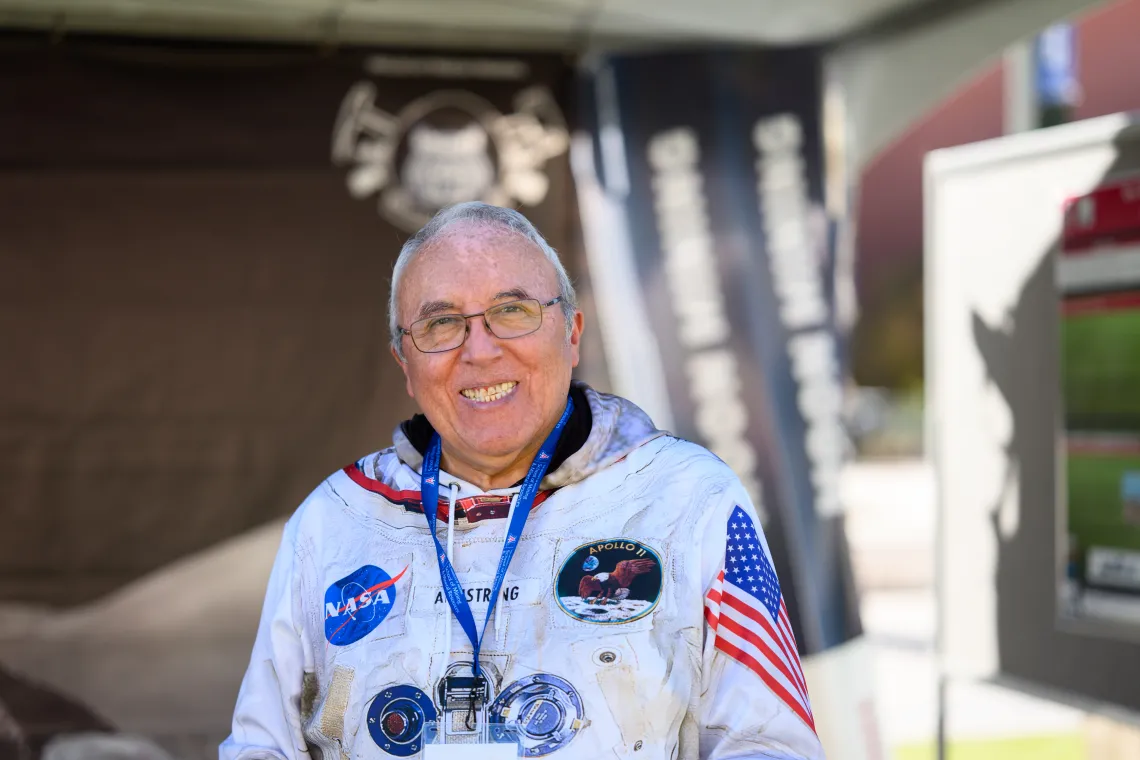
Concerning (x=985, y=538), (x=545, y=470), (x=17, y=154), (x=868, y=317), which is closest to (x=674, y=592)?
(x=545, y=470)

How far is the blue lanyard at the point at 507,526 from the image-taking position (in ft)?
5.10

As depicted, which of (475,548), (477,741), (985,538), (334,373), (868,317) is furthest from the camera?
(868,317)

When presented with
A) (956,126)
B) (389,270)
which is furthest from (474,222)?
(956,126)

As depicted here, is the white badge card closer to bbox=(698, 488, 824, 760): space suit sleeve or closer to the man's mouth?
bbox=(698, 488, 824, 760): space suit sleeve

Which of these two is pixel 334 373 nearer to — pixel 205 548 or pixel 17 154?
pixel 205 548

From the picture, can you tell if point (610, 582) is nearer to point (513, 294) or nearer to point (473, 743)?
point (473, 743)

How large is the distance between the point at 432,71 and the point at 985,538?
2177mm

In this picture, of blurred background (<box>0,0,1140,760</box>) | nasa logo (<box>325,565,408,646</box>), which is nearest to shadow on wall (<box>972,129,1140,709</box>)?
blurred background (<box>0,0,1140,760</box>)

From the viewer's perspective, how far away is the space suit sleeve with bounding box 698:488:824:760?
1.46 meters

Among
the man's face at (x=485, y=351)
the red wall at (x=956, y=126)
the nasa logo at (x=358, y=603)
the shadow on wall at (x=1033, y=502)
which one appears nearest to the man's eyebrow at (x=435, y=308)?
the man's face at (x=485, y=351)

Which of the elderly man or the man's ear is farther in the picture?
the man's ear

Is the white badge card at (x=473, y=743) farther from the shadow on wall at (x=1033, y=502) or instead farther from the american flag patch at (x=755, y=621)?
the shadow on wall at (x=1033, y=502)

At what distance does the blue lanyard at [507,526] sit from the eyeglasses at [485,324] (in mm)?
173

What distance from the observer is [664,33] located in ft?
11.7
